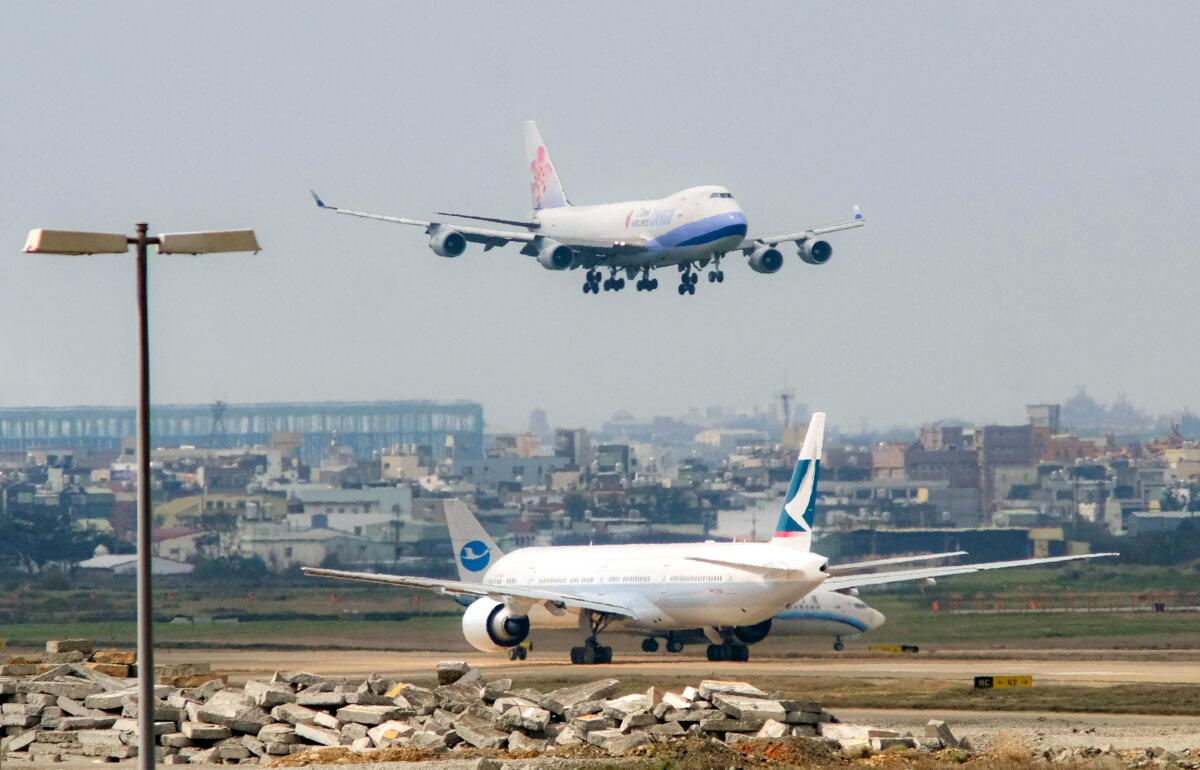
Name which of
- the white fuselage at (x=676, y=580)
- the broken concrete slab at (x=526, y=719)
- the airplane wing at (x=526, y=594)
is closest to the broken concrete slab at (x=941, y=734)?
the broken concrete slab at (x=526, y=719)

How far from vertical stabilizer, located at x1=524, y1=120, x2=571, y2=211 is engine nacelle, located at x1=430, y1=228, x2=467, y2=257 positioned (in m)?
17.5

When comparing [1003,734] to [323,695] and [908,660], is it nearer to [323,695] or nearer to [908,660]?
[323,695]

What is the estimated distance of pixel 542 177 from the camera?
97000 millimetres

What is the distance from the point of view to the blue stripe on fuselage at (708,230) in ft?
245

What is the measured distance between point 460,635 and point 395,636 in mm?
2183

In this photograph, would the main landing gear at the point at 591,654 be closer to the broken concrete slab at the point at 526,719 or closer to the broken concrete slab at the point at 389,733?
the broken concrete slab at the point at 389,733

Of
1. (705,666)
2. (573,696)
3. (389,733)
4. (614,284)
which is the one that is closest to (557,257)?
(614,284)

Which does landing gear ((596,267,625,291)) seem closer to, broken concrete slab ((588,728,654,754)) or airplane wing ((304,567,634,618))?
airplane wing ((304,567,634,618))

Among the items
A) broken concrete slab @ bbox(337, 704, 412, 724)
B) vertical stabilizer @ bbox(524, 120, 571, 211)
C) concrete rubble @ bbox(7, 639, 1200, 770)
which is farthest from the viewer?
vertical stabilizer @ bbox(524, 120, 571, 211)

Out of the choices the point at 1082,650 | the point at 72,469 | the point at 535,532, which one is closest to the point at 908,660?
the point at 1082,650

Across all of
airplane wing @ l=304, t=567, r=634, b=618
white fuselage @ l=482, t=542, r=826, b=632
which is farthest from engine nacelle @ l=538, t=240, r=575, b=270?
airplane wing @ l=304, t=567, r=634, b=618

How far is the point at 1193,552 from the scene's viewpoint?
98.9 m

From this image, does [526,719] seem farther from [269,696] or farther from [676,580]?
[676,580]

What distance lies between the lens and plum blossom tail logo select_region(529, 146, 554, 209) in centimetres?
9606
